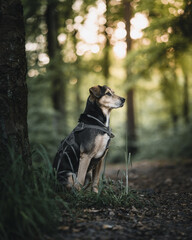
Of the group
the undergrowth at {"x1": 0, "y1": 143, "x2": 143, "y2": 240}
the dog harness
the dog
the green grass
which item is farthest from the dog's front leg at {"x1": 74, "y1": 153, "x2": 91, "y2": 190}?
the green grass

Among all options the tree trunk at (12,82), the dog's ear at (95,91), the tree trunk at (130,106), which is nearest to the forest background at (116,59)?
the tree trunk at (130,106)

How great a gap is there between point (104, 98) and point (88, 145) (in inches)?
36.7

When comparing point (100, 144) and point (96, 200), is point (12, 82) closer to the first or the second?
Answer: point (100, 144)

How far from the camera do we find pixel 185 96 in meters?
16.4

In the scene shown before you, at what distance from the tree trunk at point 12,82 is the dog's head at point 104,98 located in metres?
1.36

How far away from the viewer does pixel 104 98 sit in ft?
14.8

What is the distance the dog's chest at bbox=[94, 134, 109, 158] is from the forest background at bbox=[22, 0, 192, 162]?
0.81ft

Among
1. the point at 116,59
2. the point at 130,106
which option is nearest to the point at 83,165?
the point at 130,106

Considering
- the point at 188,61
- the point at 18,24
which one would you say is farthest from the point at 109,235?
the point at 188,61

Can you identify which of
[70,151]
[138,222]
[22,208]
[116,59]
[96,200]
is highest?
[116,59]

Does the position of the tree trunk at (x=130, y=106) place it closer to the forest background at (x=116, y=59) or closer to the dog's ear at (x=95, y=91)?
the forest background at (x=116, y=59)

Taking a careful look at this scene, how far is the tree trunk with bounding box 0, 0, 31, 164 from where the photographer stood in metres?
3.21

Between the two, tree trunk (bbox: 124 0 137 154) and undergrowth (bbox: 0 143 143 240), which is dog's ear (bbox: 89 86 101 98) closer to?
undergrowth (bbox: 0 143 143 240)

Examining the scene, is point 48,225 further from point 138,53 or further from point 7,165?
point 138,53
